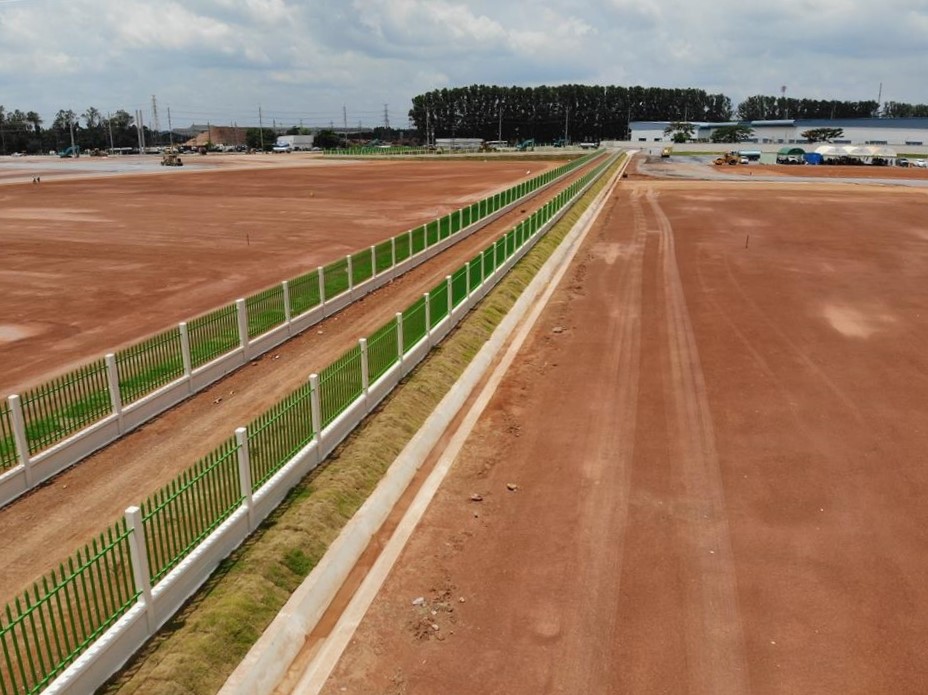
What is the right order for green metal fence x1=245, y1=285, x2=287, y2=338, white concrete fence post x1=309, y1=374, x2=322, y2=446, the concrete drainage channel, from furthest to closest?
green metal fence x1=245, y1=285, x2=287, y2=338
white concrete fence post x1=309, y1=374, x2=322, y2=446
the concrete drainage channel

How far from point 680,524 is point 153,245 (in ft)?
105

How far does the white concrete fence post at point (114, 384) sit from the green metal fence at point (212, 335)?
2.39 m

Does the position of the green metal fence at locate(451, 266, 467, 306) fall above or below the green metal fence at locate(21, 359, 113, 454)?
above

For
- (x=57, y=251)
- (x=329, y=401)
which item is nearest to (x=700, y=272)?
(x=329, y=401)

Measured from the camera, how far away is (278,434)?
11.0 metres

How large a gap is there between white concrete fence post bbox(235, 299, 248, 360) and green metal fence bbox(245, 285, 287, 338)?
0.24 metres

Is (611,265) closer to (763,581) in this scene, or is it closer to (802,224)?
(802,224)

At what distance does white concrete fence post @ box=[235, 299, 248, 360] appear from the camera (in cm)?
1722

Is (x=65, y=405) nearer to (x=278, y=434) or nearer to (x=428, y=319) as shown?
(x=278, y=434)

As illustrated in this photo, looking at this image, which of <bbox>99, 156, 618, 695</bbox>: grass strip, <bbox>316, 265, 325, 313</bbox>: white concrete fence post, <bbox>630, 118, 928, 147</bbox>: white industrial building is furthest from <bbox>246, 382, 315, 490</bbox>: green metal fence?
<bbox>630, 118, 928, 147</bbox>: white industrial building

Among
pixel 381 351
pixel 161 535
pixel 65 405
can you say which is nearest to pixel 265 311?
pixel 381 351

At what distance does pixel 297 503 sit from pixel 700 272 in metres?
23.8

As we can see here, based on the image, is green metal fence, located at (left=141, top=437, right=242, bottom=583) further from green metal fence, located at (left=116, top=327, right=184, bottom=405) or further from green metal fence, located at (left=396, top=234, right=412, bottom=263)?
green metal fence, located at (left=396, top=234, right=412, bottom=263)

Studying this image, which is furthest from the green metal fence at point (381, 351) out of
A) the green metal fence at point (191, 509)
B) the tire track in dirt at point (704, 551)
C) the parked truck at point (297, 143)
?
the parked truck at point (297, 143)
